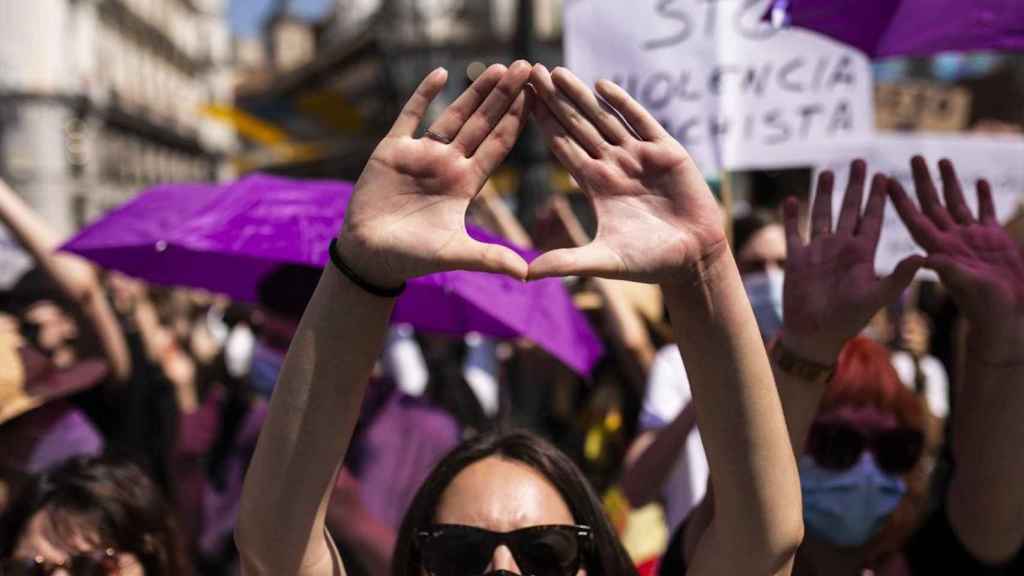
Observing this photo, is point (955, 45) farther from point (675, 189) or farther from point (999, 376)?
point (675, 189)

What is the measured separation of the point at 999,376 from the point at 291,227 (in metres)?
1.56

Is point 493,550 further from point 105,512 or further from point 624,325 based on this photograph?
point 624,325

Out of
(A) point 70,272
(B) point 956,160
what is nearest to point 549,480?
(B) point 956,160

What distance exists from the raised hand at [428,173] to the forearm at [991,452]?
3.60ft

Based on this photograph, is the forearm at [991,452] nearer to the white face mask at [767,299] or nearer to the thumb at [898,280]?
the thumb at [898,280]

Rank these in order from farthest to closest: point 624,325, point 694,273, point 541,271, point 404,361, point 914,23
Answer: point 404,361 → point 624,325 → point 914,23 → point 694,273 → point 541,271

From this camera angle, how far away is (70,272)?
11.7ft

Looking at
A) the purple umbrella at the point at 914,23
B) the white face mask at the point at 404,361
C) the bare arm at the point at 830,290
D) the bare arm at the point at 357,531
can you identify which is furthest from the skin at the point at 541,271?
the white face mask at the point at 404,361

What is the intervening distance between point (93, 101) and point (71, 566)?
3685 cm

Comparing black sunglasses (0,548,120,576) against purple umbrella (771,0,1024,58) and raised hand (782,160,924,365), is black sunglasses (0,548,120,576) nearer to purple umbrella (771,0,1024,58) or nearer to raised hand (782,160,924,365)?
raised hand (782,160,924,365)

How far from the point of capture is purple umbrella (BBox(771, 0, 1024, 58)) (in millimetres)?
2787

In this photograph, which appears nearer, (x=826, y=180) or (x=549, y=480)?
(x=549, y=480)

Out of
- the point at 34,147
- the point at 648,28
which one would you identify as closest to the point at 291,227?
the point at 648,28

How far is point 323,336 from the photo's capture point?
163cm
